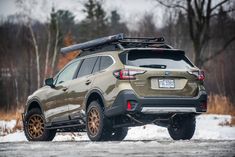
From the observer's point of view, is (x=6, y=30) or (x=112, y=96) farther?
(x=6, y=30)

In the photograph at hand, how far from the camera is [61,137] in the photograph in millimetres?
14094

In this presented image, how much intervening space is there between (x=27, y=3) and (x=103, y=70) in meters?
33.2

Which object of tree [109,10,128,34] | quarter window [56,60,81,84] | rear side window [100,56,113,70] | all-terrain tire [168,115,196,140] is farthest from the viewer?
tree [109,10,128,34]

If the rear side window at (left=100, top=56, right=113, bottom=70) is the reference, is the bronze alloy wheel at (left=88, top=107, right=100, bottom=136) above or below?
below

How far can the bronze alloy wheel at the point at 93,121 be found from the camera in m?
10.1

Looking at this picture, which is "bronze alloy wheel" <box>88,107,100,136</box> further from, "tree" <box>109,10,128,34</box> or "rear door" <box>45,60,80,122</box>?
"tree" <box>109,10,128,34</box>

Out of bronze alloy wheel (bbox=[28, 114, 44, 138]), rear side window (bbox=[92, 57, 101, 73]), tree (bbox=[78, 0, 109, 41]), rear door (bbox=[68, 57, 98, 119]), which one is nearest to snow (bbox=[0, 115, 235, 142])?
bronze alloy wheel (bbox=[28, 114, 44, 138])

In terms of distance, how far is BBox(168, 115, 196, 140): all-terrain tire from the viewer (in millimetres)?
10586

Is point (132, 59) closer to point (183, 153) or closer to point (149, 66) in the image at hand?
point (149, 66)

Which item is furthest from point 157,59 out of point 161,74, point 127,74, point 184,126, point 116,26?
point 116,26

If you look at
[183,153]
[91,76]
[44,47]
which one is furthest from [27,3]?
[183,153]

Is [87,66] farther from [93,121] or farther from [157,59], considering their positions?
[157,59]

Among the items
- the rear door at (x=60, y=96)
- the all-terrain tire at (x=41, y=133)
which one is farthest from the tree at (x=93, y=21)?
the rear door at (x=60, y=96)

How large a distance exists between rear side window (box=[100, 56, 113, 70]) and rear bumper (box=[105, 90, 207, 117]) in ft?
2.87
